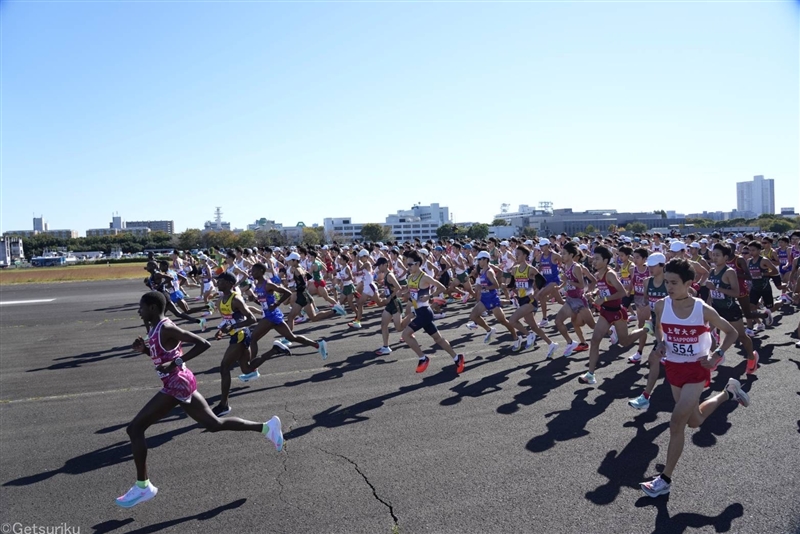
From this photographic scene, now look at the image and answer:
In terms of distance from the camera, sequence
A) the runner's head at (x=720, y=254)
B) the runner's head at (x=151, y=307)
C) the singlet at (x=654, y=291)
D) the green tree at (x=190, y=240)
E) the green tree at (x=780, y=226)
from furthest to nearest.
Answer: the green tree at (x=190, y=240) < the green tree at (x=780, y=226) < the runner's head at (x=720, y=254) < the singlet at (x=654, y=291) < the runner's head at (x=151, y=307)

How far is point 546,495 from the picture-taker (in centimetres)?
482

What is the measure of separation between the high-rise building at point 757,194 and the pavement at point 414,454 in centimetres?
19079

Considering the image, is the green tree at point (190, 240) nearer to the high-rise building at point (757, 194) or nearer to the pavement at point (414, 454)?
the pavement at point (414, 454)

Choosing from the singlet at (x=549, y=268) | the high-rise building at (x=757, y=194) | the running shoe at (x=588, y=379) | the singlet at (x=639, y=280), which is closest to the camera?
the running shoe at (x=588, y=379)

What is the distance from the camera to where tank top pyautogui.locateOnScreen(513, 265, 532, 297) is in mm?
10273

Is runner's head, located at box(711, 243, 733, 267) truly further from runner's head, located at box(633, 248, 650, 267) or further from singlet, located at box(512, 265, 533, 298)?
singlet, located at box(512, 265, 533, 298)

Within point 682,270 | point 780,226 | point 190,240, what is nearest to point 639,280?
point 682,270

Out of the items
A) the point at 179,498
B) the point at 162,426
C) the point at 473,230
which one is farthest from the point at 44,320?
the point at 473,230

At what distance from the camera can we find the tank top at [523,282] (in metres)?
10.3

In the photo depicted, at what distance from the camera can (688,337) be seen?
490 centimetres

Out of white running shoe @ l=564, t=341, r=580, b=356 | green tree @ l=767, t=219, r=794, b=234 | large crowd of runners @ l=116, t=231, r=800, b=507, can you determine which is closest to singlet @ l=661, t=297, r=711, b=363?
large crowd of runners @ l=116, t=231, r=800, b=507

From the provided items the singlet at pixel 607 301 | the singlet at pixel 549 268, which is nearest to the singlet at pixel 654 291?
the singlet at pixel 607 301

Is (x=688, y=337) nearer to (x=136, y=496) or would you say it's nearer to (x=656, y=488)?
(x=656, y=488)

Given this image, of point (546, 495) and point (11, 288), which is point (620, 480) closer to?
point (546, 495)
